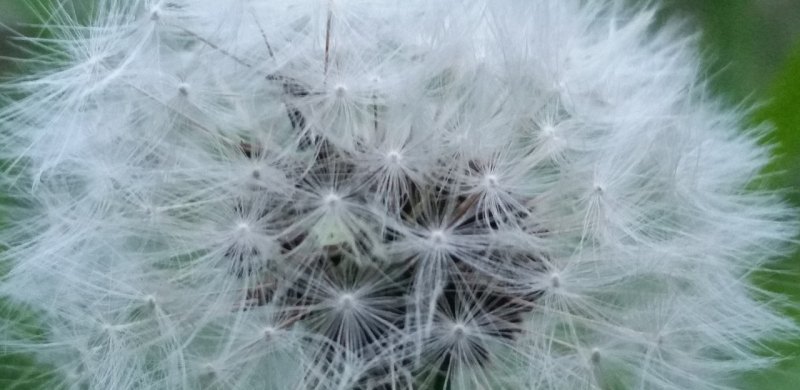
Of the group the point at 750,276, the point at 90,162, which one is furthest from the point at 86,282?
the point at 750,276

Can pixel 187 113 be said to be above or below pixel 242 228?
above

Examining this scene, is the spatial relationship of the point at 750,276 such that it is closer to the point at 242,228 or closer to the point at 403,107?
the point at 403,107

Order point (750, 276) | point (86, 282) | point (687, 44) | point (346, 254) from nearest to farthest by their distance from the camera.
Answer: point (346, 254) → point (86, 282) → point (750, 276) → point (687, 44)

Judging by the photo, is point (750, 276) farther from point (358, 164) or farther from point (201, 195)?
point (201, 195)

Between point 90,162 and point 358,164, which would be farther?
point 90,162

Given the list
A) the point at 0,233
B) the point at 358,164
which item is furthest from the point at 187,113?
the point at 0,233

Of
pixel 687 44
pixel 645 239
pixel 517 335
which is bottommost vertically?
pixel 517 335

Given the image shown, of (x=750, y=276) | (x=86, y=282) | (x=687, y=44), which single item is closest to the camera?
(x=86, y=282)
